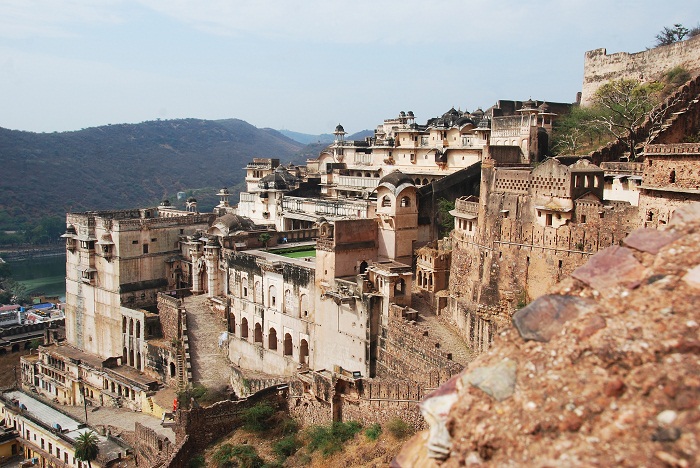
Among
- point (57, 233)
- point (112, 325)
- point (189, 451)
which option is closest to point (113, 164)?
point (57, 233)

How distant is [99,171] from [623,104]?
127582 mm

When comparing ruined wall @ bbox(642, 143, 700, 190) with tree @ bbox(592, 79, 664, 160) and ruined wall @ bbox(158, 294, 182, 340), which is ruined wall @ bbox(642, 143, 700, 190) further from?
ruined wall @ bbox(158, 294, 182, 340)

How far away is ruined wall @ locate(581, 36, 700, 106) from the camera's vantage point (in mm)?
31047

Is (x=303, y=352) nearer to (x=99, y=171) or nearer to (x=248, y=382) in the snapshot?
(x=248, y=382)

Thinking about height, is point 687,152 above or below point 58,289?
above

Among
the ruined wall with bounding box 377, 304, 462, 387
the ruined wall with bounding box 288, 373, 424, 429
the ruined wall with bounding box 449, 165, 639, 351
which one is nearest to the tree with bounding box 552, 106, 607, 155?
the ruined wall with bounding box 449, 165, 639, 351

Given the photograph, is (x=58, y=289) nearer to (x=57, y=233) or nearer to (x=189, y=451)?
(x=57, y=233)

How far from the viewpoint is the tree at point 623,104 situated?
26.8m

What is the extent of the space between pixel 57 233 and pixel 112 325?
68.4 metres

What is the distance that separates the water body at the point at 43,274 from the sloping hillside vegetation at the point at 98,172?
12.1 metres

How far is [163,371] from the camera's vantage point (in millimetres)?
30469

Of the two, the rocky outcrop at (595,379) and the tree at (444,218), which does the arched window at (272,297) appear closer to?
the tree at (444,218)

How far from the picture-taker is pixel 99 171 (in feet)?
461

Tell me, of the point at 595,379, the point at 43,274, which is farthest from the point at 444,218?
the point at 43,274
